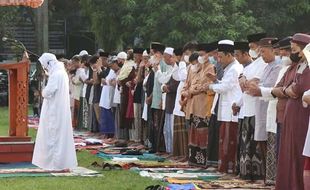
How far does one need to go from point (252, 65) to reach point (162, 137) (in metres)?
3.77

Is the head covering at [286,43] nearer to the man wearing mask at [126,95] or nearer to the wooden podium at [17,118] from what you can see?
the wooden podium at [17,118]

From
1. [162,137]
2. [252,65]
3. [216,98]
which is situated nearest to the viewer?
[252,65]

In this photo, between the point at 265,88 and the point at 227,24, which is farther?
the point at 227,24

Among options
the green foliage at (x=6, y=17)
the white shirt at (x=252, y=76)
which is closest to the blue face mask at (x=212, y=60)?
the white shirt at (x=252, y=76)

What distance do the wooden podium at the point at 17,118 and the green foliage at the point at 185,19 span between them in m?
8.68

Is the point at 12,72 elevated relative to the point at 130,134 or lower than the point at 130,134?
elevated

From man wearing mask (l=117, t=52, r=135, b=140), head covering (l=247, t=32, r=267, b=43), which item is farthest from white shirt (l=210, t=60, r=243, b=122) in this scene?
man wearing mask (l=117, t=52, r=135, b=140)

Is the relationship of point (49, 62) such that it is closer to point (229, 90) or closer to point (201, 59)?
point (201, 59)

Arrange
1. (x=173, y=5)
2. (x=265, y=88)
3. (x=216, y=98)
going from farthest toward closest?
1. (x=173, y=5)
2. (x=216, y=98)
3. (x=265, y=88)

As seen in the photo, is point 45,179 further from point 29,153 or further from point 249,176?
point 249,176

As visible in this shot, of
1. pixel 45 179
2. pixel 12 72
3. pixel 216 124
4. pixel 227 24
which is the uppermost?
pixel 227 24

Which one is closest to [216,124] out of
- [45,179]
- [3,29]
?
[45,179]

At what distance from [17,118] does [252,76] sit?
4.11 m

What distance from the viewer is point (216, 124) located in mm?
10641
